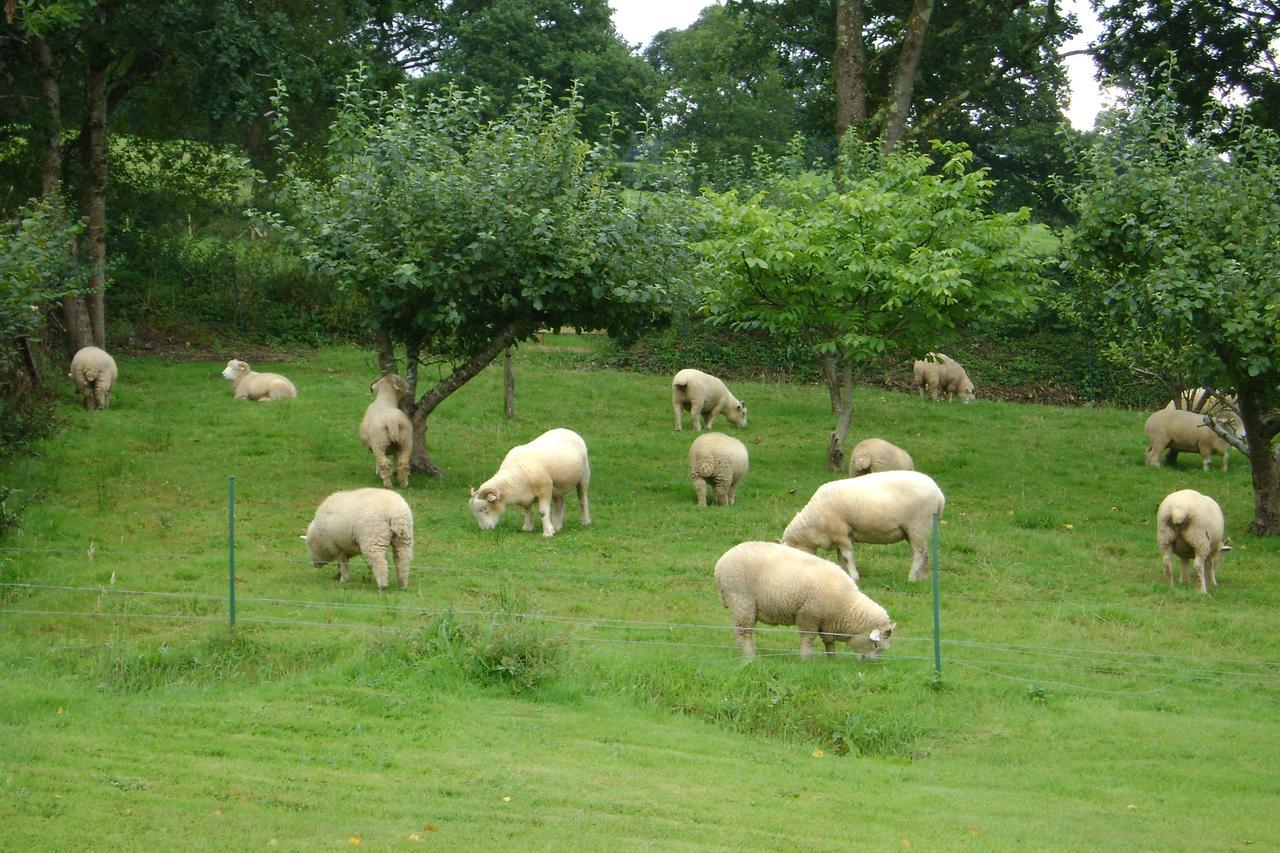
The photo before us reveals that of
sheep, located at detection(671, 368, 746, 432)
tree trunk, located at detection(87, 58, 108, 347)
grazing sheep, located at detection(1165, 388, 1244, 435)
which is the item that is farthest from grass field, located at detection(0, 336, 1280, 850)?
tree trunk, located at detection(87, 58, 108, 347)

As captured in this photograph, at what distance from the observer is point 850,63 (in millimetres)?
30031

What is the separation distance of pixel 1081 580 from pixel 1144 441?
13.4m

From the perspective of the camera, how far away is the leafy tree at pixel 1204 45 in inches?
1228

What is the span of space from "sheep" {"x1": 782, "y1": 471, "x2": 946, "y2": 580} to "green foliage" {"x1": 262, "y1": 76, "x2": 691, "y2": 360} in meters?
5.82

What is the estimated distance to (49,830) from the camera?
783 cm

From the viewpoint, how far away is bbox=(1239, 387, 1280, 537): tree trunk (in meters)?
20.2

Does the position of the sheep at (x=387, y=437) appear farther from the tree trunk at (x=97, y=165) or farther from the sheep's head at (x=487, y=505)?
the tree trunk at (x=97, y=165)

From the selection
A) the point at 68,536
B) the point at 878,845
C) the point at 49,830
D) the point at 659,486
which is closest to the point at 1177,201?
the point at 659,486

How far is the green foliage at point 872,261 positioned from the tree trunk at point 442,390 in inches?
142

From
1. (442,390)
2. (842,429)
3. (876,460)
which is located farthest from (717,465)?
(442,390)

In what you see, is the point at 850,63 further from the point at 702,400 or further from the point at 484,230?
→ the point at 484,230

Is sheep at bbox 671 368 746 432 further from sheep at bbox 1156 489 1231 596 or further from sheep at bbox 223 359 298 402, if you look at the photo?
sheep at bbox 1156 489 1231 596

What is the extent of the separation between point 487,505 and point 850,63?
1609cm

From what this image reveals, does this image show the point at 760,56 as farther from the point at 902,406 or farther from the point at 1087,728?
the point at 1087,728
